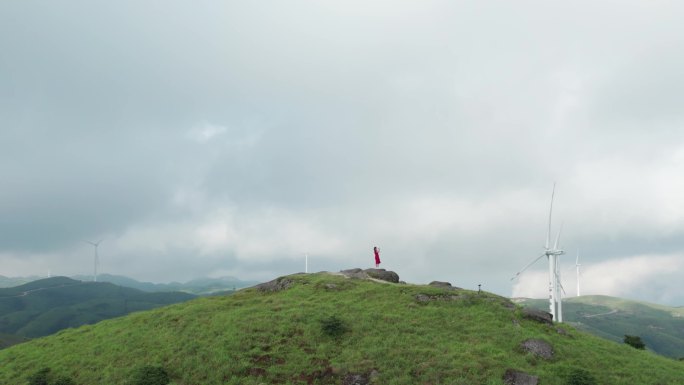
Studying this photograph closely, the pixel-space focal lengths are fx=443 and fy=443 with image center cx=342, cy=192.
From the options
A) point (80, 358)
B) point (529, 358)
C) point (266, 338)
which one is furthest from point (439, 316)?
point (80, 358)

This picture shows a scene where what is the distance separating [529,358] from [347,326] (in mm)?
17052

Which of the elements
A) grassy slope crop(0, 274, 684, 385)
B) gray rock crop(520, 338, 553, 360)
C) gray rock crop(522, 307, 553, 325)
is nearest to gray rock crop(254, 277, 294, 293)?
grassy slope crop(0, 274, 684, 385)

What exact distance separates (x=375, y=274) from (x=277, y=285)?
1530 cm

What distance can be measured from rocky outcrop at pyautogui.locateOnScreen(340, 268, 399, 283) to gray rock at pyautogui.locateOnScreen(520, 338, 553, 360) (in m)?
27.7

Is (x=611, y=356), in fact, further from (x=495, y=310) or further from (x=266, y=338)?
(x=266, y=338)

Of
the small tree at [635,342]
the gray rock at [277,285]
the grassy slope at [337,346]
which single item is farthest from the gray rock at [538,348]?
the gray rock at [277,285]

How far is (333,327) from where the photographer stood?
43438 millimetres

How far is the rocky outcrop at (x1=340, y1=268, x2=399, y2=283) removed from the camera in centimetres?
6707

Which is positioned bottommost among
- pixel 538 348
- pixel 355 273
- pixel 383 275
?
pixel 538 348

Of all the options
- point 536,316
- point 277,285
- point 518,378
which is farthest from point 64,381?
point 536,316

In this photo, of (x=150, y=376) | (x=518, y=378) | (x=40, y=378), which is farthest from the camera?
(x=40, y=378)

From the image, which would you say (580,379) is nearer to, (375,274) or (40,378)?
(375,274)

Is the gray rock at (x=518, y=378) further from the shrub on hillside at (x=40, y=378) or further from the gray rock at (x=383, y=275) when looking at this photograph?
the shrub on hillside at (x=40, y=378)

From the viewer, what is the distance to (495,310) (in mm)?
49531
